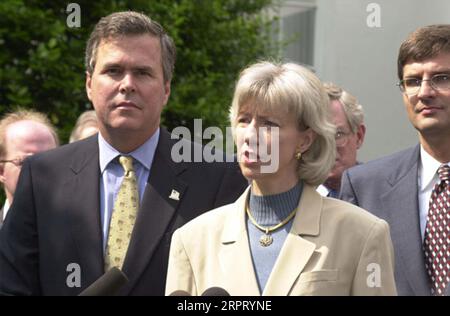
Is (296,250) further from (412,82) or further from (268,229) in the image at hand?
(412,82)

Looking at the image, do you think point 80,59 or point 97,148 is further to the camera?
point 80,59

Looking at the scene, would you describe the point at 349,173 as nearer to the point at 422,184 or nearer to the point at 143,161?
the point at 422,184

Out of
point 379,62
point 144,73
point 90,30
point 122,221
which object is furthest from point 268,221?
point 379,62

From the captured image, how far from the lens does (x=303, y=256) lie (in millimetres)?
3555

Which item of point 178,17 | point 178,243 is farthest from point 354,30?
point 178,243

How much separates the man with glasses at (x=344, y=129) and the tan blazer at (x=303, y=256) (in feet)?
8.50

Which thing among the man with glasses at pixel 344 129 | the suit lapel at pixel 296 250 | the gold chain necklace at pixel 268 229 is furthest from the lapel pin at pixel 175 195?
the man with glasses at pixel 344 129

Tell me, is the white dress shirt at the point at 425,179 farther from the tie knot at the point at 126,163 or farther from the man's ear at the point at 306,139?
the tie knot at the point at 126,163

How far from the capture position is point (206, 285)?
358cm

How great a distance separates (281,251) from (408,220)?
104 centimetres

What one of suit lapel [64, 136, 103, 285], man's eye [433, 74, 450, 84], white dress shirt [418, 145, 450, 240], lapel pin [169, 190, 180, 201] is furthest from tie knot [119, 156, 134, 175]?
man's eye [433, 74, 450, 84]

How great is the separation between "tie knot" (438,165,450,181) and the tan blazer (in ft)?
3.19

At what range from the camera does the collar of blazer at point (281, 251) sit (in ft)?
11.6

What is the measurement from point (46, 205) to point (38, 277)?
325mm
